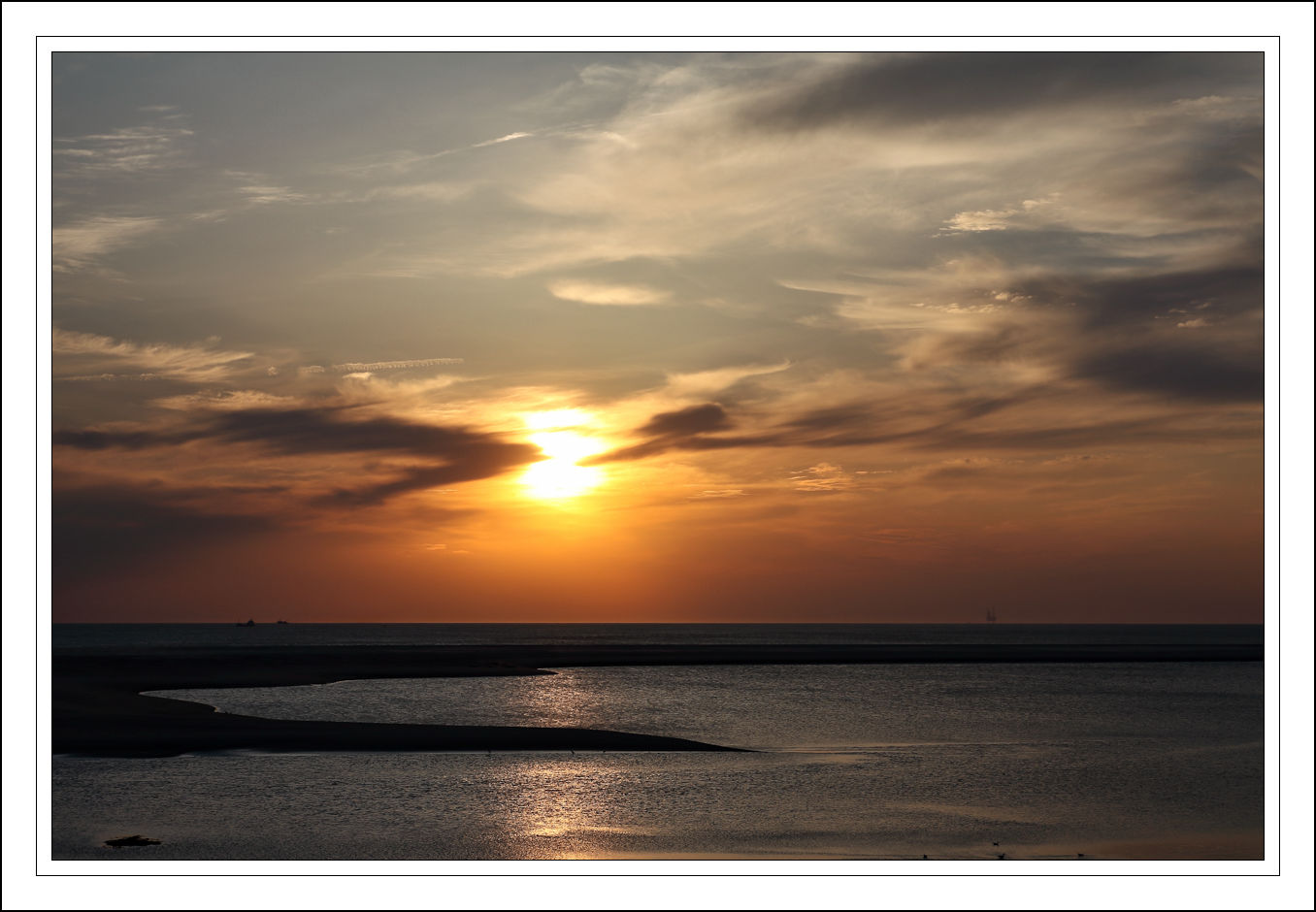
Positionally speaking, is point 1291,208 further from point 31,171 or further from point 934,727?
point 934,727

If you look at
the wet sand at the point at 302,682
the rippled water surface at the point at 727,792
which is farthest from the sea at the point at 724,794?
the wet sand at the point at 302,682

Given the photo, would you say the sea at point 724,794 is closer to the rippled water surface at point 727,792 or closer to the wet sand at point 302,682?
the rippled water surface at point 727,792

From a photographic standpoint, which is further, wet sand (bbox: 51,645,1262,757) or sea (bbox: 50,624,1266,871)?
wet sand (bbox: 51,645,1262,757)

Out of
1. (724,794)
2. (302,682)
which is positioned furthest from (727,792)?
(302,682)

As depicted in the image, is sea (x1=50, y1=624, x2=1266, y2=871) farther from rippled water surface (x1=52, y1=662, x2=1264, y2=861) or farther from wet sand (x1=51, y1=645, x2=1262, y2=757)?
wet sand (x1=51, y1=645, x2=1262, y2=757)

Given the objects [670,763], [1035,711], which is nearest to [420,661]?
[1035,711]

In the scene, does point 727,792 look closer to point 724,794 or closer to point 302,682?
point 724,794

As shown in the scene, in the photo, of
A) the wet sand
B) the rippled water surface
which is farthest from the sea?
the wet sand

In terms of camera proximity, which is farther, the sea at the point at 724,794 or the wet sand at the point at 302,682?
the wet sand at the point at 302,682
